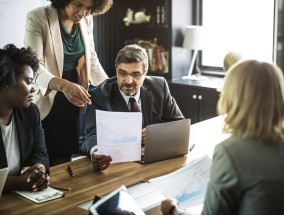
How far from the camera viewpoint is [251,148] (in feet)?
3.85

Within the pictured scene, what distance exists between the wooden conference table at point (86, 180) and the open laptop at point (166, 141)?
3 cm

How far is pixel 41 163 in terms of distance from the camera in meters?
1.93

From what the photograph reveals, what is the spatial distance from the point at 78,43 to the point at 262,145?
178cm

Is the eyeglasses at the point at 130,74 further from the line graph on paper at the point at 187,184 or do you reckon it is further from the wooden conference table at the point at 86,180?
the line graph on paper at the point at 187,184

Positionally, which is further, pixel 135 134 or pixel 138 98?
pixel 138 98

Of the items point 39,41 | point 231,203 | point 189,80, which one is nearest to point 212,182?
point 231,203

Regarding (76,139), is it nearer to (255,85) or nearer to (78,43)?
(78,43)

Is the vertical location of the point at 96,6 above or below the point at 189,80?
above

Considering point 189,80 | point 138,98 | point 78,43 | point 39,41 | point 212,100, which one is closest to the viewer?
point 138,98

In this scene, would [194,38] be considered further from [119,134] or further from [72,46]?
[119,134]

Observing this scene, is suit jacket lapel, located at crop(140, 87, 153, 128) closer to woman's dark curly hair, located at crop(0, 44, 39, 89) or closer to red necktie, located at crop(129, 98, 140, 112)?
red necktie, located at crop(129, 98, 140, 112)

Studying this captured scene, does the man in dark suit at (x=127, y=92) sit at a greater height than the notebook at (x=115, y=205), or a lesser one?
greater

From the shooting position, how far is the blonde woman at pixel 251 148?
1136 mm

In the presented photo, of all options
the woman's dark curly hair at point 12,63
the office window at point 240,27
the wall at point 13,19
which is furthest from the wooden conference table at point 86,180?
the office window at point 240,27
